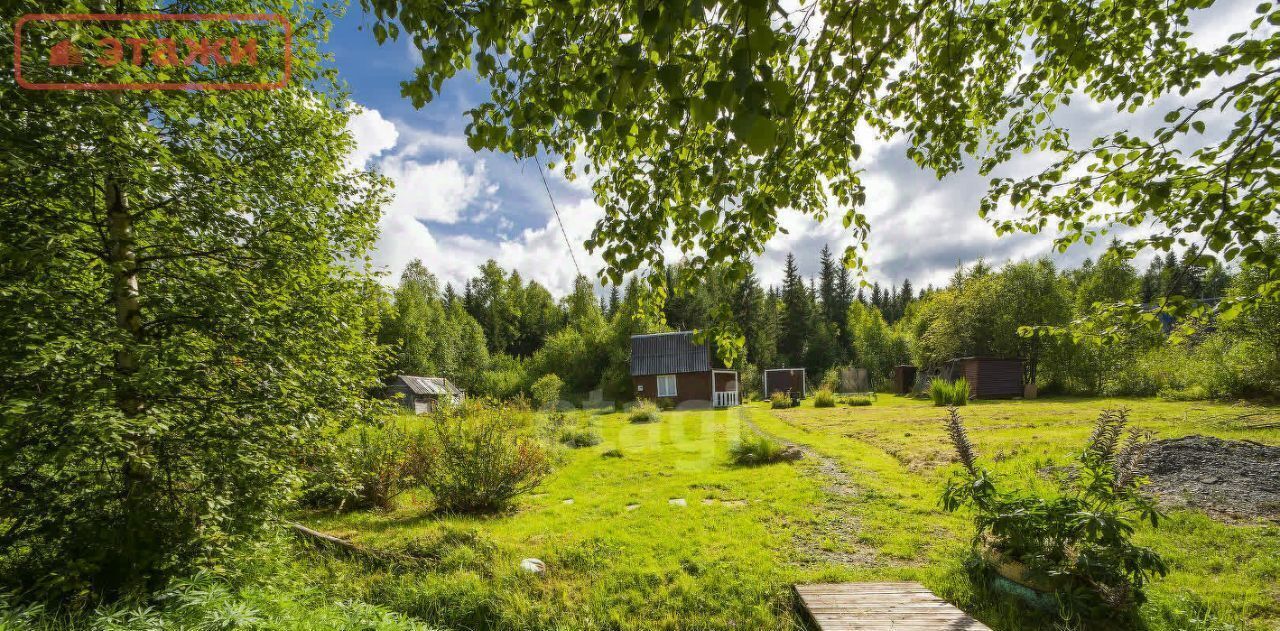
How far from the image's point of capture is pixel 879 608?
3.64m

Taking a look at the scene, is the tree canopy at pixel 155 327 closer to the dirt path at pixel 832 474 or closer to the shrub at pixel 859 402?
the dirt path at pixel 832 474

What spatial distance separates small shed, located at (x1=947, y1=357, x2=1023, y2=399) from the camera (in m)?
23.3

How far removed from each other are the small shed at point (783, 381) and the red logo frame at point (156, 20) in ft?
101

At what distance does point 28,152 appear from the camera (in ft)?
9.96

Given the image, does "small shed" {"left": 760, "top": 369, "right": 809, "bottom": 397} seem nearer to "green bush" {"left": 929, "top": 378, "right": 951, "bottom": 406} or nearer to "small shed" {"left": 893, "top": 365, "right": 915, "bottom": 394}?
"small shed" {"left": 893, "top": 365, "right": 915, "bottom": 394}

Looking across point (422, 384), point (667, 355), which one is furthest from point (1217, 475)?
point (422, 384)

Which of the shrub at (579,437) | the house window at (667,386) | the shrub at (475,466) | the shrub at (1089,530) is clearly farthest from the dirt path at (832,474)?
the house window at (667,386)

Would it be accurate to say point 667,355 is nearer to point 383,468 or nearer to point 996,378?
point 996,378

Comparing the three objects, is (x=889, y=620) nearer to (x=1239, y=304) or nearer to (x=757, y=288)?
(x=1239, y=304)

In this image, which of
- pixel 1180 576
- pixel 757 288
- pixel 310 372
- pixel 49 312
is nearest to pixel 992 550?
pixel 1180 576

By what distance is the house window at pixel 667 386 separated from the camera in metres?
28.0

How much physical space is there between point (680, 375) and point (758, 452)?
1808cm

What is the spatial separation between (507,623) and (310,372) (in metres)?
2.93

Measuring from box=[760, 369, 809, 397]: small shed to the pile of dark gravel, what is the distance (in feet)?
81.9
